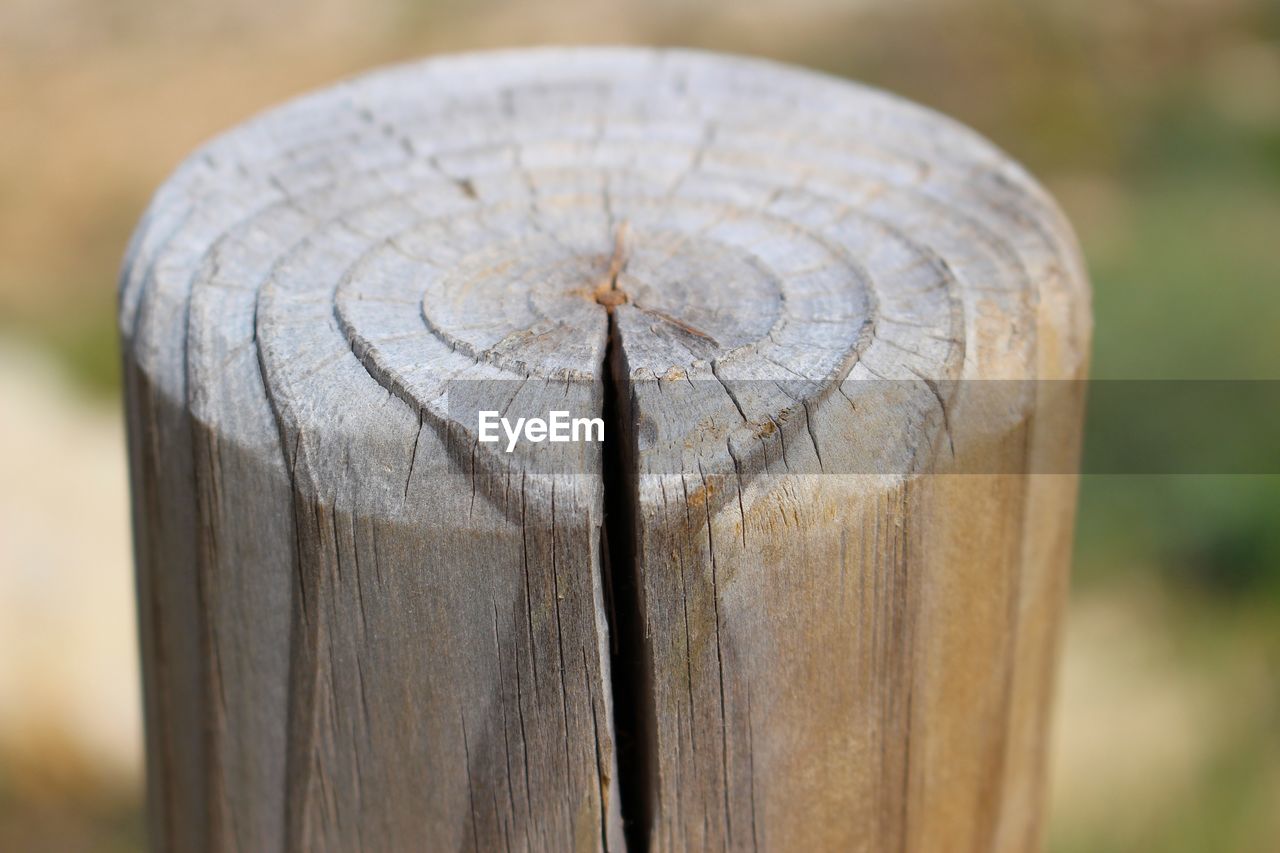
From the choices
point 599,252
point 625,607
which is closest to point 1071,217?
point 599,252

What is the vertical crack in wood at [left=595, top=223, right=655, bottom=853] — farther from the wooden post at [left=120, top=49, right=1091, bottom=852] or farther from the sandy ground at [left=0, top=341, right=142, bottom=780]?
the sandy ground at [left=0, top=341, right=142, bottom=780]

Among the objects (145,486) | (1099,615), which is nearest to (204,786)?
(145,486)

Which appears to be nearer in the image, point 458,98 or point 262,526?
point 262,526

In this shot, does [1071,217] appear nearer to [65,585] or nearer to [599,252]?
[65,585]

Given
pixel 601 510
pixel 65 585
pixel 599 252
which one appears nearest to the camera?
pixel 601 510

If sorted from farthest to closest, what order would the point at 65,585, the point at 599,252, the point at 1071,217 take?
1. the point at 1071,217
2. the point at 65,585
3. the point at 599,252

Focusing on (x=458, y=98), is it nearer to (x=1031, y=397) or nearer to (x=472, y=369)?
(x=472, y=369)
